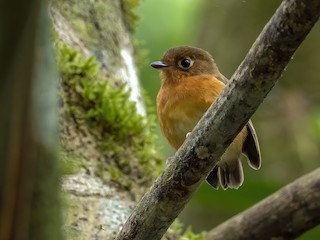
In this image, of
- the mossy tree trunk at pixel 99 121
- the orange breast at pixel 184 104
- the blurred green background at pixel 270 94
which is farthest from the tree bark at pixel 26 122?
the blurred green background at pixel 270 94

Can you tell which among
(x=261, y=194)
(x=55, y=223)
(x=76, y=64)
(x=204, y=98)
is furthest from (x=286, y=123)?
(x=55, y=223)

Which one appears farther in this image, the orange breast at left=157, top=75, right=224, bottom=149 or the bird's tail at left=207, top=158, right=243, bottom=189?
the bird's tail at left=207, top=158, right=243, bottom=189

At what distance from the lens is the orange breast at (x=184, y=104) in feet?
11.6

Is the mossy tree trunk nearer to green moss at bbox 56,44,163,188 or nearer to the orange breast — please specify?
green moss at bbox 56,44,163,188

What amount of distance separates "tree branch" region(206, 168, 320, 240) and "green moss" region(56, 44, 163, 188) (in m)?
0.49

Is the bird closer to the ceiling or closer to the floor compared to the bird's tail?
closer to the ceiling

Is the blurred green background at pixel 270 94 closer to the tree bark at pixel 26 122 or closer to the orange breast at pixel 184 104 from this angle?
the orange breast at pixel 184 104

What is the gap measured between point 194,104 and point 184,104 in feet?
0.18

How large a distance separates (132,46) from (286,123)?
1805 mm

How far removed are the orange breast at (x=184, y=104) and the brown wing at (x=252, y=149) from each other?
0.82 feet

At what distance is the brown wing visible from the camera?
3342mm

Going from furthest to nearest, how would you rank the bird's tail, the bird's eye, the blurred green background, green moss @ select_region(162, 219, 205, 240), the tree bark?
the blurred green background → the bird's eye → the bird's tail → green moss @ select_region(162, 219, 205, 240) → the tree bark

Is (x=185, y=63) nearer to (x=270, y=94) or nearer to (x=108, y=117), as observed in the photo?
(x=108, y=117)

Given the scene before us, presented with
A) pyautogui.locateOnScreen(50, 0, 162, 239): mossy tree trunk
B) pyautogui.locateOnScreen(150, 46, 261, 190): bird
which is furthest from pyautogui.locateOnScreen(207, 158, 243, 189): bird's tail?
pyautogui.locateOnScreen(50, 0, 162, 239): mossy tree trunk
